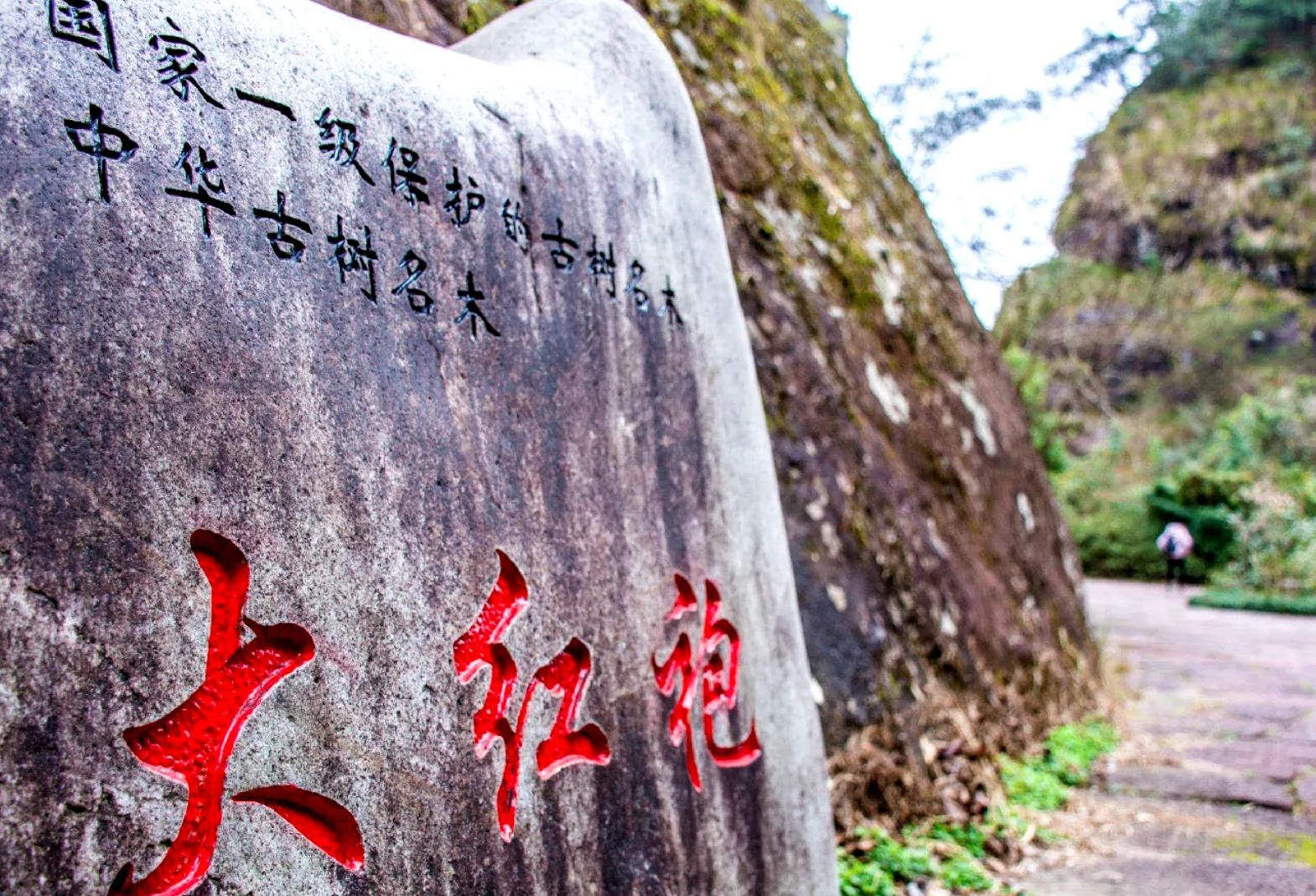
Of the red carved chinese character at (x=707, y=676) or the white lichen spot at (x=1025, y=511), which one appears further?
the white lichen spot at (x=1025, y=511)

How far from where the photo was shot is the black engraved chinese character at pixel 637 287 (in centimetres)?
179

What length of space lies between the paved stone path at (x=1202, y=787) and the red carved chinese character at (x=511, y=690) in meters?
1.67

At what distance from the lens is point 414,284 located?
4.66ft

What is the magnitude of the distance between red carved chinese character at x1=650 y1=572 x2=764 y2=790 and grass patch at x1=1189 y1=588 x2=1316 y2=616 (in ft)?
34.9

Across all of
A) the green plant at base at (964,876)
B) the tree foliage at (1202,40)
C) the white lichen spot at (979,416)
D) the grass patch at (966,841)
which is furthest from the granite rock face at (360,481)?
the tree foliage at (1202,40)

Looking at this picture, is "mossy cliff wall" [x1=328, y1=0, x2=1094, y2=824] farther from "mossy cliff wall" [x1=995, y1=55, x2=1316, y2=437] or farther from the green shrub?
the green shrub

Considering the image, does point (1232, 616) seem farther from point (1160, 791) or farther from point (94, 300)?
point (94, 300)

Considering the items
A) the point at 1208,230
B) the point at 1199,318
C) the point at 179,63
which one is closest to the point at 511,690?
the point at 179,63

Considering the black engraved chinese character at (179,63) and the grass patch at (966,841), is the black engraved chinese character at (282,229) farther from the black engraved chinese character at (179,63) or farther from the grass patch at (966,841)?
the grass patch at (966,841)

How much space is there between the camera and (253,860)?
3.66ft

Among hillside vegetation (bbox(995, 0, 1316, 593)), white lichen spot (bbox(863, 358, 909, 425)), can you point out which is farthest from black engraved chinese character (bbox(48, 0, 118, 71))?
hillside vegetation (bbox(995, 0, 1316, 593))

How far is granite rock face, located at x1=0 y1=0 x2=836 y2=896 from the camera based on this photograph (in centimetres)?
105

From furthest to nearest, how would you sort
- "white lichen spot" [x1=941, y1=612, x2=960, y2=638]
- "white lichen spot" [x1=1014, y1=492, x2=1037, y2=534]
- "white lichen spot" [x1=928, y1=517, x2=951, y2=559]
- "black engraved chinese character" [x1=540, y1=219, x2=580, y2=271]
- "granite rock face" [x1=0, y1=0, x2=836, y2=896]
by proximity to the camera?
"white lichen spot" [x1=1014, y1=492, x2=1037, y2=534]
"white lichen spot" [x1=928, y1=517, x2=951, y2=559]
"white lichen spot" [x1=941, y1=612, x2=960, y2=638]
"black engraved chinese character" [x1=540, y1=219, x2=580, y2=271]
"granite rock face" [x1=0, y1=0, x2=836, y2=896]

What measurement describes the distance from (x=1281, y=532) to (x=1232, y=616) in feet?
10.5
